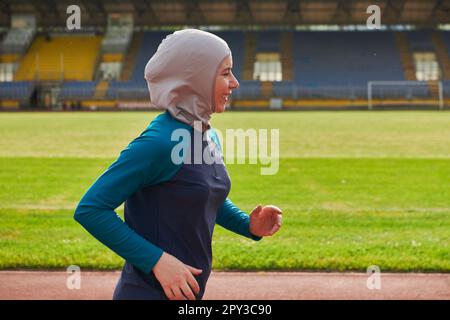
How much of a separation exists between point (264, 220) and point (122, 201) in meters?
0.66

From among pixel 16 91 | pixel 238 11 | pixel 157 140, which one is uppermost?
pixel 238 11

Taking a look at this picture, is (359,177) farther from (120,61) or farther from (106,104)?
(120,61)

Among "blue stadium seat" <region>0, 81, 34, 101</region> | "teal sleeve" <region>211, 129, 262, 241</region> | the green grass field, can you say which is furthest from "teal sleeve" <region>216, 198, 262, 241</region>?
"blue stadium seat" <region>0, 81, 34, 101</region>

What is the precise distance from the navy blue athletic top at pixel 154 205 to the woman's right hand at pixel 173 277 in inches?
1.2

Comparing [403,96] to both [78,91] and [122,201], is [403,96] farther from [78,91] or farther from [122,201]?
[122,201]

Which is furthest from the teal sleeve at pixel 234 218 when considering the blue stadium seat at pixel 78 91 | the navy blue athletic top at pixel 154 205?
the blue stadium seat at pixel 78 91

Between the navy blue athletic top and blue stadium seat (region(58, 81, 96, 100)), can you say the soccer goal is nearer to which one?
blue stadium seat (region(58, 81, 96, 100))

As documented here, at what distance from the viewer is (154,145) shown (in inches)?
82.2

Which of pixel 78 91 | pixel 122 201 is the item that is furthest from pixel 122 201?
pixel 78 91

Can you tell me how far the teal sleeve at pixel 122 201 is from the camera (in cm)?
207

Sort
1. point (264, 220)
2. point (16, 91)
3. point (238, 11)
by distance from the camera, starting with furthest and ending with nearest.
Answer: point (238, 11) → point (16, 91) → point (264, 220)

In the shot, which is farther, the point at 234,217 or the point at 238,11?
the point at 238,11

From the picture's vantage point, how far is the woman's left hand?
2512 millimetres

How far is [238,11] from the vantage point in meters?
59.3
